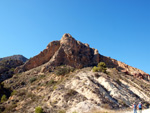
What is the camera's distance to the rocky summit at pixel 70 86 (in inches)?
499

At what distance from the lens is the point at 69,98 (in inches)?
525

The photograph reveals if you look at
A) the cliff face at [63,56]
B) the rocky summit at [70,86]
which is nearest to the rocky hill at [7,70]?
the rocky summit at [70,86]

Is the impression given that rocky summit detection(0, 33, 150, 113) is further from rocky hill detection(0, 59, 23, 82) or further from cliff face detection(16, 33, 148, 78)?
rocky hill detection(0, 59, 23, 82)

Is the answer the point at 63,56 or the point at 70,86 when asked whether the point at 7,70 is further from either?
the point at 70,86

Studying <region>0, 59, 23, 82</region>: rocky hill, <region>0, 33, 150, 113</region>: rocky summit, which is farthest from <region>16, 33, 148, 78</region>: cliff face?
<region>0, 59, 23, 82</region>: rocky hill

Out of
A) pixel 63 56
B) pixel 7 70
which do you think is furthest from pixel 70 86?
pixel 7 70

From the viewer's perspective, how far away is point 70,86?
16625 millimetres

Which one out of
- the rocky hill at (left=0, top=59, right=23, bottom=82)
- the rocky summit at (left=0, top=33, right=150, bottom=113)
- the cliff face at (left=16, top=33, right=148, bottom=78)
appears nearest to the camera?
the rocky summit at (left=0, top=33, right=150, bottom=113)

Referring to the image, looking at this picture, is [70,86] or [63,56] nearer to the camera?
[70,86]

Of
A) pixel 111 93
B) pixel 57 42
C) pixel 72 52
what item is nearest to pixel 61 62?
pixel 72 52

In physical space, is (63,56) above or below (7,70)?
above

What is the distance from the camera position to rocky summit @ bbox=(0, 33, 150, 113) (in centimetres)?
1266

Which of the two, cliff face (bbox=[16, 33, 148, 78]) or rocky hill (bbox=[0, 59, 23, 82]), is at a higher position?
cliff face (bbox=[16, 33, 148, 78])

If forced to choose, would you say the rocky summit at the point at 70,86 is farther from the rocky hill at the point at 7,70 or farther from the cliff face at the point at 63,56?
the rocky hill at the point at 7,70
